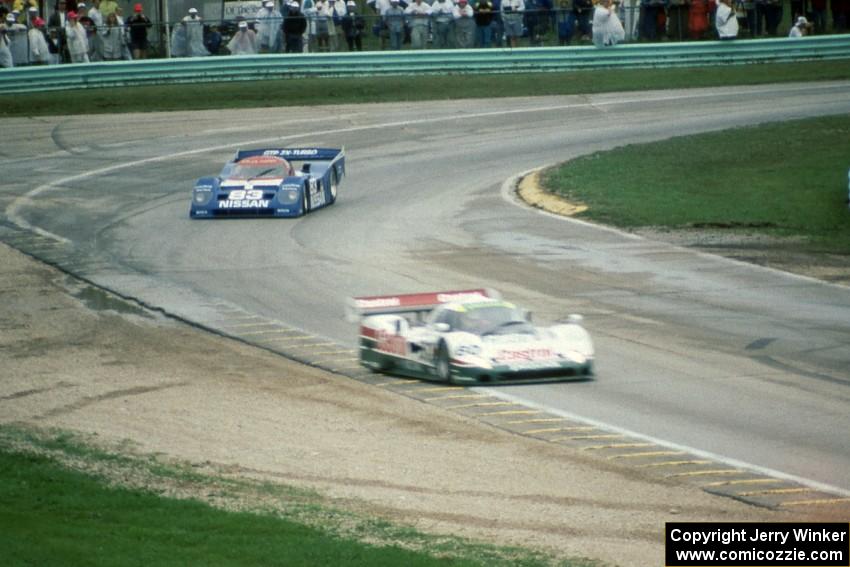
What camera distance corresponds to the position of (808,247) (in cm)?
2569

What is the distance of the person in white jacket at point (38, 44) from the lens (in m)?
46.8

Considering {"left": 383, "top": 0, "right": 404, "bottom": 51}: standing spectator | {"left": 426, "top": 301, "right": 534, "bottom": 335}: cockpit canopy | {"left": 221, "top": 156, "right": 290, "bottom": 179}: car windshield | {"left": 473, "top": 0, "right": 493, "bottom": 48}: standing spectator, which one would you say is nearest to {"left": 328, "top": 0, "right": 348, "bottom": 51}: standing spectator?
{"left": 383, "top": 0, "right": 404, "bottom": 51}: standing spectator

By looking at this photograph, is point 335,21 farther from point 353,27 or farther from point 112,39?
point 112,39

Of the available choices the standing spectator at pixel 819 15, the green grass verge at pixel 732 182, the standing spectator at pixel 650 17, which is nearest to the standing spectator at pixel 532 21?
the standing spectator at pixel 650 17

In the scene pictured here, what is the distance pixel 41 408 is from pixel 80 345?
3.53m

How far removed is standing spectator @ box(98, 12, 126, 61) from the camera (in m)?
47.3

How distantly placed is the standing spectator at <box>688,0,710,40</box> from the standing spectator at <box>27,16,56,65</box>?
20.3 meters

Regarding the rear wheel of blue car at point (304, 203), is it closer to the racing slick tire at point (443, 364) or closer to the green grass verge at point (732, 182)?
the green grass verge at point (732, 182)

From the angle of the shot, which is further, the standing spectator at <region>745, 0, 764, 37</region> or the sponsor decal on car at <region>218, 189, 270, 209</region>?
the standing spectator at <region>745, 0, 764, 37</region>

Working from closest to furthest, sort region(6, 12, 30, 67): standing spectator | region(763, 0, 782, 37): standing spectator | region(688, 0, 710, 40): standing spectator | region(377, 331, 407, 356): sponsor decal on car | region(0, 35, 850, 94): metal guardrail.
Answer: region(377, 331, 407, 356): sponsor decal on car < region(6, 12, 30, 67): standing spectator < region(0, 35, 850, 94): metal guardrail < region(688, 0, 710, 40): standing spectator < region(763, 0, 782, 37): standing spectator

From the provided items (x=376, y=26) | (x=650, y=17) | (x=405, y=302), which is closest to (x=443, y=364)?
(x=405, y=302)

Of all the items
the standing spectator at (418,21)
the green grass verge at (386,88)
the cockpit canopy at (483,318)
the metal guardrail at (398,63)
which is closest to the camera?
the cockpit canopy at (483,318)

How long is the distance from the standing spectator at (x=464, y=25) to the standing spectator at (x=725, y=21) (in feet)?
25.5

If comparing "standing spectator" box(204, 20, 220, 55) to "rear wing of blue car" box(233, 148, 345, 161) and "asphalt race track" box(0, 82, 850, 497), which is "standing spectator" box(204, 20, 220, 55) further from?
"rear wing of blue car" box(233, 148, 345, 161)
